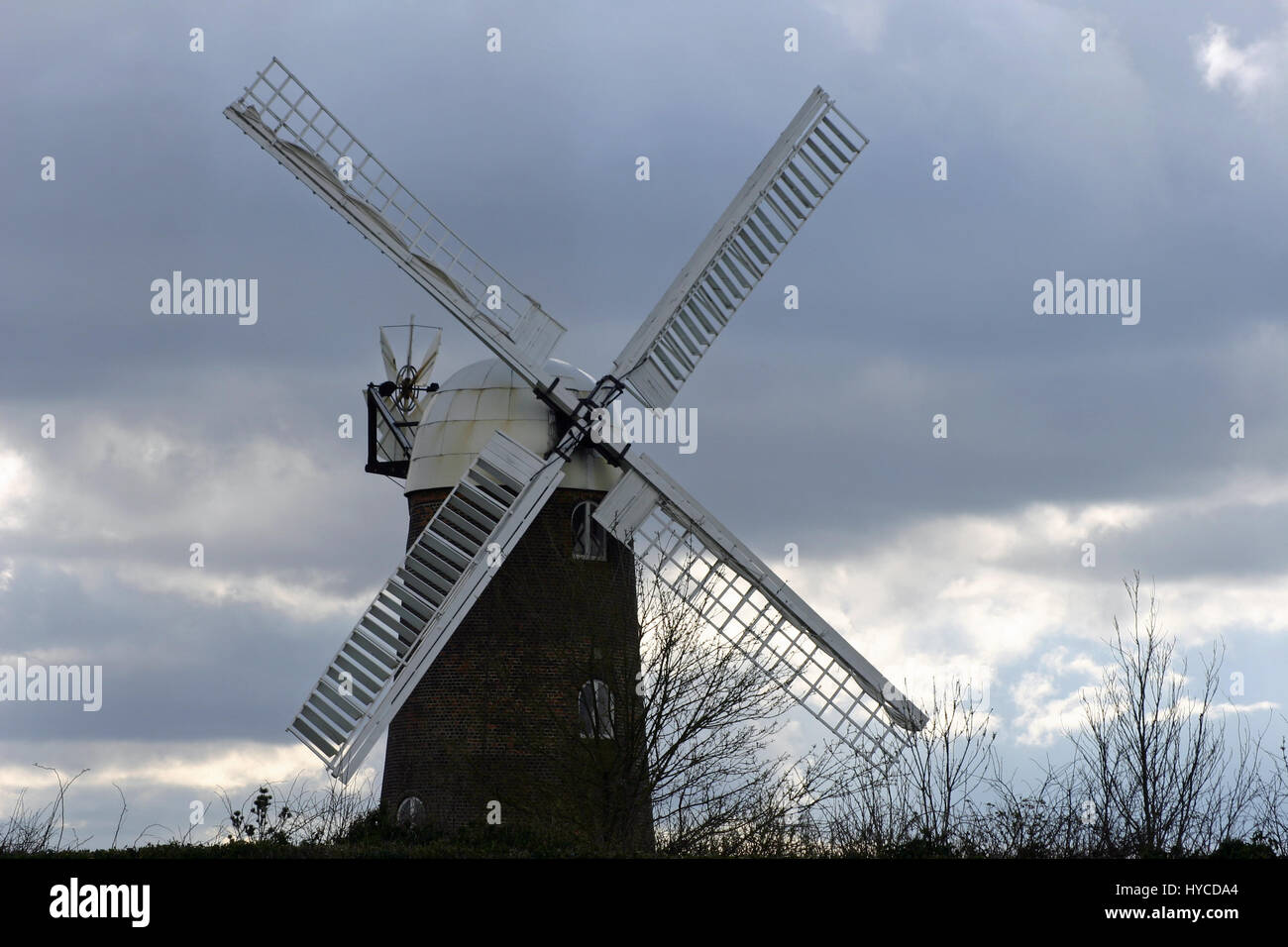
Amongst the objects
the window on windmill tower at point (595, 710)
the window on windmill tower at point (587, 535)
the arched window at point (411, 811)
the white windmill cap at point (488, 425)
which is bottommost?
the arched window at point (411, 811)

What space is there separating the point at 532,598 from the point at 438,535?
1643mm

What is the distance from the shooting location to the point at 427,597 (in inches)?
972

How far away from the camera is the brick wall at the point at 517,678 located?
80.2 feet

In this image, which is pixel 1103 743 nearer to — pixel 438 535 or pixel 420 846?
pixel 420 846

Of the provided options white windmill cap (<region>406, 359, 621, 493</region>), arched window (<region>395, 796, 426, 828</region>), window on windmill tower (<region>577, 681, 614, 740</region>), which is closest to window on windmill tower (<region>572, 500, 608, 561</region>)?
white windmill cap (<region>406, 359, 621, 493</region>)

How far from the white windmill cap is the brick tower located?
0.02m

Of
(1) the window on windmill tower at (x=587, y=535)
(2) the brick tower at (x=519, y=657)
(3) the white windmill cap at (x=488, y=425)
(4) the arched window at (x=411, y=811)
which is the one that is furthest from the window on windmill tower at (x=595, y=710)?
(3) the white windmill cap at (x=488, y=425)

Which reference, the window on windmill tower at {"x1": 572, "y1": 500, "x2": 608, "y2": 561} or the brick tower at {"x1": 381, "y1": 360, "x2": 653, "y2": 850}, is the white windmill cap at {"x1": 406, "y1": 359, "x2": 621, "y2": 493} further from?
the window on windmill tower at {"x1": 572, "y1": 500, "x2": 608, "y2": 561}

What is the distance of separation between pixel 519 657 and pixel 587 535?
213cm

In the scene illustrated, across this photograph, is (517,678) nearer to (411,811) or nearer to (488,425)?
(411,811)

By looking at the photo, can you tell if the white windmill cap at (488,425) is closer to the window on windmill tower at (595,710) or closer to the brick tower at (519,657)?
the brick tower at (519,657)

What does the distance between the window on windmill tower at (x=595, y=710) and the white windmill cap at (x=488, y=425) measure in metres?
3.13

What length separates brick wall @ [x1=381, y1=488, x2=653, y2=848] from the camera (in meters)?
24.4
